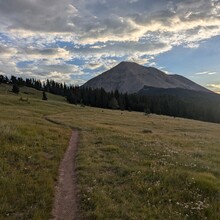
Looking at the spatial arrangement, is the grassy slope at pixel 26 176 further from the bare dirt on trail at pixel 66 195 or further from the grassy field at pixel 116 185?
the bare dirt on trail at pixel 66 195

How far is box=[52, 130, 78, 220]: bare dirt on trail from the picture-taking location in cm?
1080

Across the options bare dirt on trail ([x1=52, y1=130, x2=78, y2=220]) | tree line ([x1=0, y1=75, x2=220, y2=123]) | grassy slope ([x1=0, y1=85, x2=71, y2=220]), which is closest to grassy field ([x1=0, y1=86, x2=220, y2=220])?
grassy slope ([x1=0, y1=85, x2=71, y2=220])

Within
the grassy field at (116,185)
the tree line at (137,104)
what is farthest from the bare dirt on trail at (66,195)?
the tree line at (137,104)

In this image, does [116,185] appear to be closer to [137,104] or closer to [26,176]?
[26,176]

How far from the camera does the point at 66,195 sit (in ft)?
42.0

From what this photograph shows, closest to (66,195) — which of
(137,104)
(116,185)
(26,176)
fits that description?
(116,185)

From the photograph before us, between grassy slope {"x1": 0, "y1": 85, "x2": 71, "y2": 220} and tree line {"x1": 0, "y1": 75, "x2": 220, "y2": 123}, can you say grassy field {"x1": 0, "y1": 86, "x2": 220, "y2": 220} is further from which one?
tree line {"x1": 0, "y1": 75, "x2": 220, "y2": 123}

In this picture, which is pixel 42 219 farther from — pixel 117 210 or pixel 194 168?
pixel 194 168

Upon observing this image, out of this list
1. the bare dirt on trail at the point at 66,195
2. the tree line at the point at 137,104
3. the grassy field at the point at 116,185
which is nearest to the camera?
the grassy field at the point at 116,185

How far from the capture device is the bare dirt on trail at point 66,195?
10805 millimetres

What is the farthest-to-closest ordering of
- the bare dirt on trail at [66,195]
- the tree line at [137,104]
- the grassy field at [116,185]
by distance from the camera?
the tree line at [137,104] < the bare dirt on trail at [66,195] < the grassy field at [116,185]

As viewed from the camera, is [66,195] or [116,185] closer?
[66,195]

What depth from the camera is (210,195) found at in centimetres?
1223

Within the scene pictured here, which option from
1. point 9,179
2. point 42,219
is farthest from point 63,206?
point 9,179
